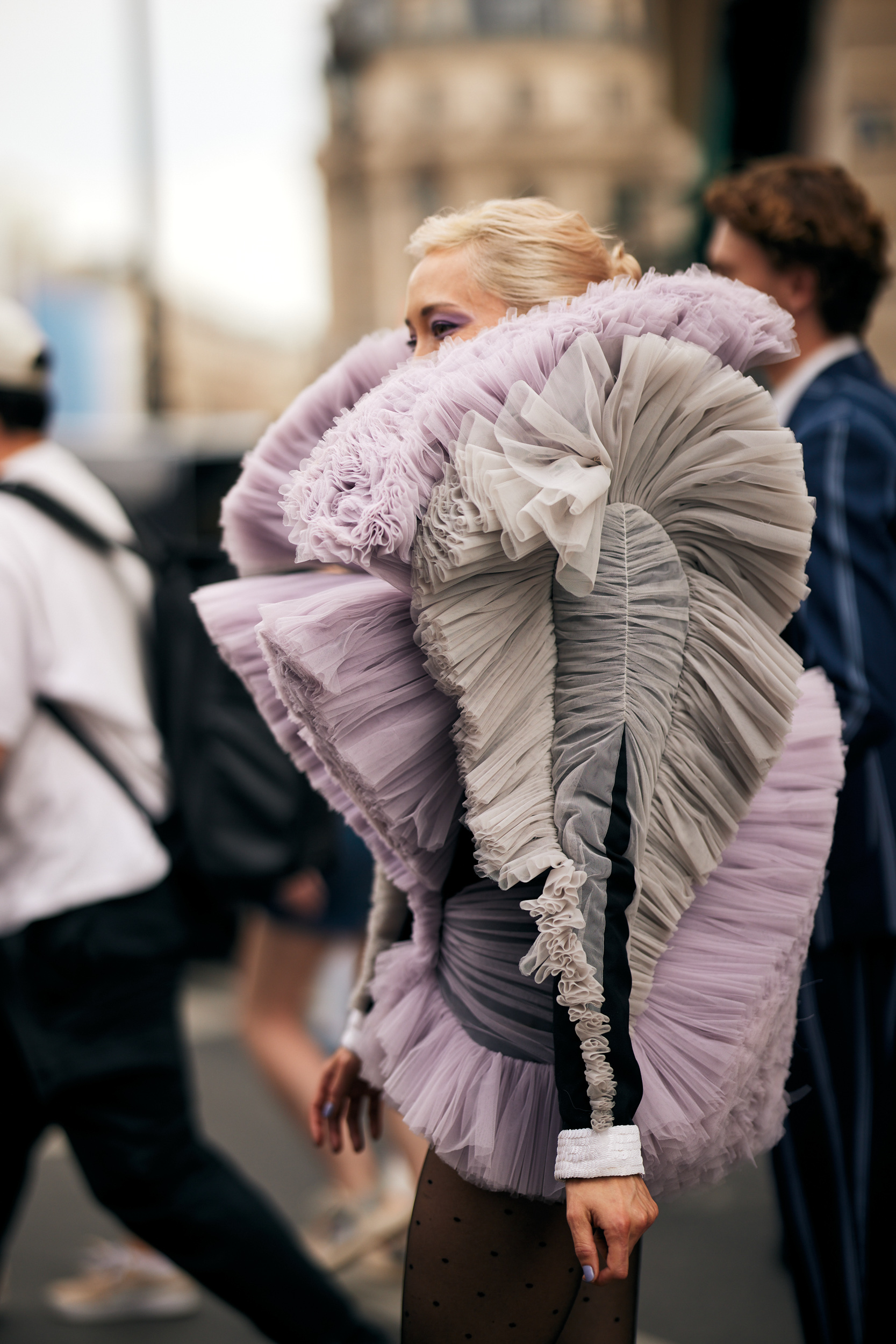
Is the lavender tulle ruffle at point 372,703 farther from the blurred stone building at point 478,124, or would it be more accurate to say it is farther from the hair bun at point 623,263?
the blurred stone building at point 478,124

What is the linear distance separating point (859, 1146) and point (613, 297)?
5.21ft

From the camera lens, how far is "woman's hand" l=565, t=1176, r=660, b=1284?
4.50ft

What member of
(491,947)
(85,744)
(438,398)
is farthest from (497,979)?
(85,744)

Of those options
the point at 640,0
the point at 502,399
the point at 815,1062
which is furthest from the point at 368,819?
the point at 640,0

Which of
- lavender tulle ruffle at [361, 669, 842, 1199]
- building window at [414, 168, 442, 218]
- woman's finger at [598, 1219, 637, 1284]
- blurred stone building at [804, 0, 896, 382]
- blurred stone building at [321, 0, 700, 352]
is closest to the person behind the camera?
woman's finger at [598, 1219, 637, 1284]

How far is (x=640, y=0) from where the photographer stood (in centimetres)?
1007

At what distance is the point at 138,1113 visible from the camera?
255 cm

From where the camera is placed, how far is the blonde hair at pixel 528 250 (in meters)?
1.73

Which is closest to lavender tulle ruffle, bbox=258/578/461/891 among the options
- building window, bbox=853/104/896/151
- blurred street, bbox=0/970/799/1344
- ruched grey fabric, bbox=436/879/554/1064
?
ruched grey fabric, bbox=436/879/554/1064

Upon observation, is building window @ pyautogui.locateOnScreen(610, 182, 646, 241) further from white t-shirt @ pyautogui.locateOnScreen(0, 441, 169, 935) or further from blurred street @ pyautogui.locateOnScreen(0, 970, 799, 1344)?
white t-shirt @ pyautogui.locateOnScreen(0, 441, 169, 935)

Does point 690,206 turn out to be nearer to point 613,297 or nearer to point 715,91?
point 715,91

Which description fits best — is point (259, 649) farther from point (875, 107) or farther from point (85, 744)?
point (875, 107)

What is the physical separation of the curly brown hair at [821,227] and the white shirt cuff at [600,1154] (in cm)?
182

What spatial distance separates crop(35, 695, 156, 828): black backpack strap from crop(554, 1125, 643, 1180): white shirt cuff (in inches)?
60.6
